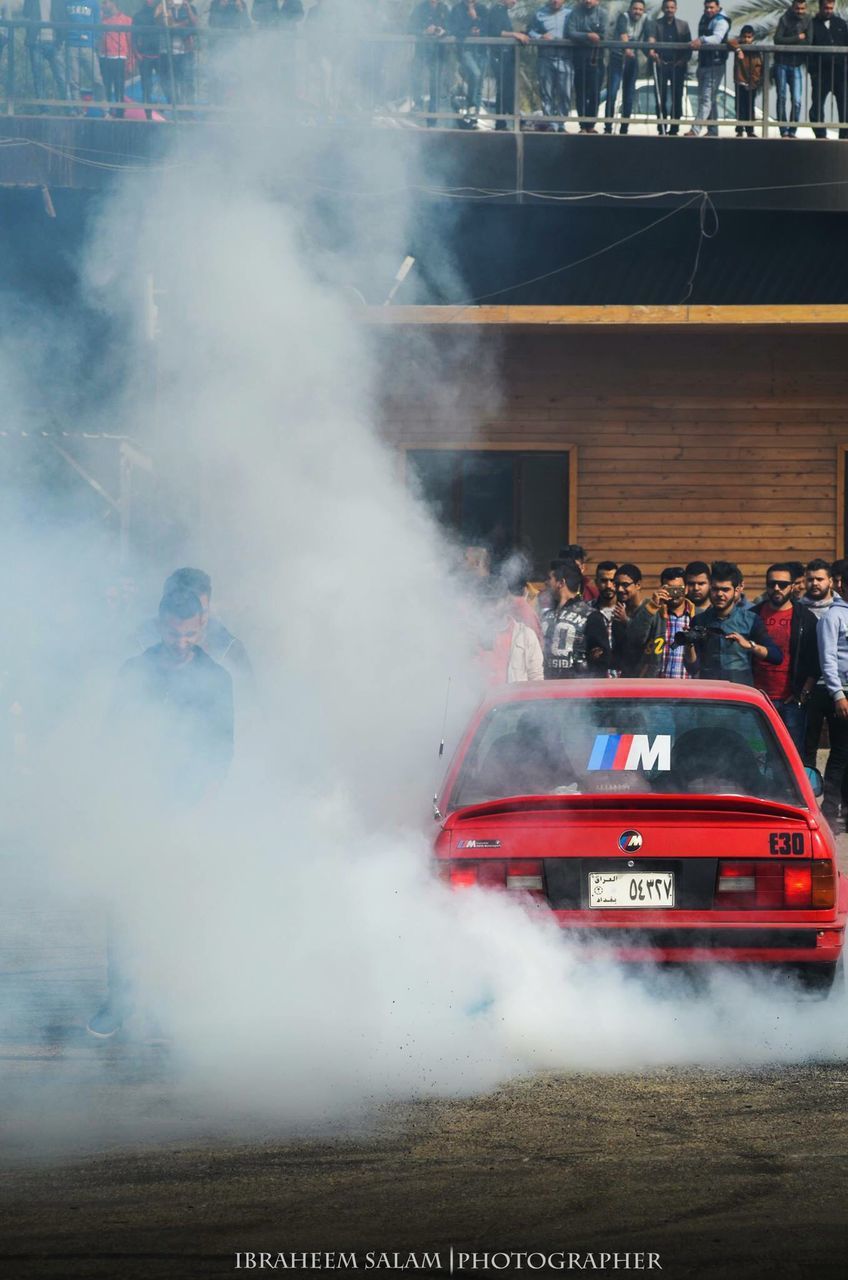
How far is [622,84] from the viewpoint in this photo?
1552 cm

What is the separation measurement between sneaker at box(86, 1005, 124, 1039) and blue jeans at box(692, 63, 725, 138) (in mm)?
11880

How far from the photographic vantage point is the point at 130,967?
6.09 metres

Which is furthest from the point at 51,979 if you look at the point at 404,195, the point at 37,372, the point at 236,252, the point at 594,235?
the point at 594,235

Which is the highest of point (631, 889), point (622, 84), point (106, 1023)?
point (622, 84)

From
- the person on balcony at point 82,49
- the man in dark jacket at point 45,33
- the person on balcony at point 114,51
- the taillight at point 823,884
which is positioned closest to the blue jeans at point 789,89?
the person on balcony at point 114,51

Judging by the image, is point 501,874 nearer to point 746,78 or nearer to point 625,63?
point 625,63

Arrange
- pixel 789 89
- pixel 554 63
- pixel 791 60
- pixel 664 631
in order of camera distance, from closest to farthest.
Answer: pixel 664 631 → pixel 554 63 → pixel 789 89 → pixel 791 60

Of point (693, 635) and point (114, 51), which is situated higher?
point (114, 51)

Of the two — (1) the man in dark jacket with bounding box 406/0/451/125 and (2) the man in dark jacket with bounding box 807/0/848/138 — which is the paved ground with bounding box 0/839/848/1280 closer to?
(1) the man in dark jacket with bounding box 406/0/451/125

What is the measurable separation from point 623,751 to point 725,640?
479 centimetres

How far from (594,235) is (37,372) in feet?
21.9

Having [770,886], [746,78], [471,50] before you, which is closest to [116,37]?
[471,50]

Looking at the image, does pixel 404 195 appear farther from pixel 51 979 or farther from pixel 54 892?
pixel 51 979

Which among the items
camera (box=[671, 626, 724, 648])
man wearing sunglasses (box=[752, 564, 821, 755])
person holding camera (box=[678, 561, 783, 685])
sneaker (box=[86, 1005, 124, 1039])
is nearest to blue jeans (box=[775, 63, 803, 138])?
man wearing sunglasses (box=[752, 564, 821, 755])
